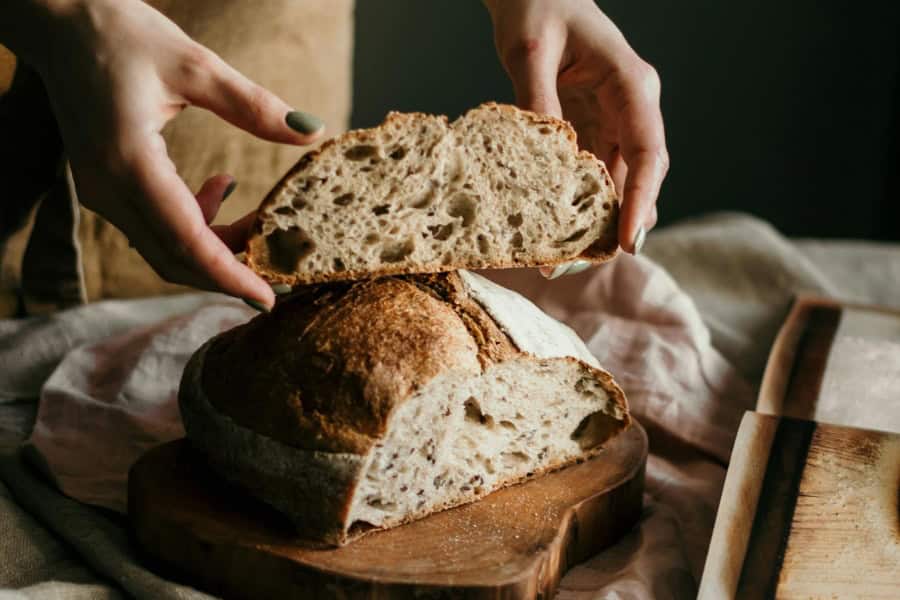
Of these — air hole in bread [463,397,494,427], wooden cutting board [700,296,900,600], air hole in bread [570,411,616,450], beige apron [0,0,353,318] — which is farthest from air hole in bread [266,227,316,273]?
beige apron [0,0,353,318]

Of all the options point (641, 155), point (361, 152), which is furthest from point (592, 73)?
point (361, 152)

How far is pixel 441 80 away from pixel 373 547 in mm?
2430

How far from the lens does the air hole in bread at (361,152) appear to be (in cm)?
132

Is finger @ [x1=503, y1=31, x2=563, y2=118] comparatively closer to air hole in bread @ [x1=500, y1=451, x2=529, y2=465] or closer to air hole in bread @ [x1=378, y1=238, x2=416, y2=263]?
air hole in bread @ [x1=378, y1=238, x2=416, y2=263]

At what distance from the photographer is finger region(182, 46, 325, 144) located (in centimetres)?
120

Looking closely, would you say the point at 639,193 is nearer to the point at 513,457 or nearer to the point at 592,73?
the point at 592,73

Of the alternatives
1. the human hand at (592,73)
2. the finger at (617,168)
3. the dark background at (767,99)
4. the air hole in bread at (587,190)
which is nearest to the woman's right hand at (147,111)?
the air hole in bread at (587,190)

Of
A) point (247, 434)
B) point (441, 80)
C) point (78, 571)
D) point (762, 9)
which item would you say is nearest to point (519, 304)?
point (247, 434)

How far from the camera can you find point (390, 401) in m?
1.30

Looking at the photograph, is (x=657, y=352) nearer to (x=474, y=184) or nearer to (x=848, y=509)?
(x=848, y=509)

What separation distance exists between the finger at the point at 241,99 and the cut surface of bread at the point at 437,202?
0.27 feet

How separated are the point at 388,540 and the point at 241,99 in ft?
1.98

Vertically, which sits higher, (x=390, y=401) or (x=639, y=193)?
(x=639, y=193)

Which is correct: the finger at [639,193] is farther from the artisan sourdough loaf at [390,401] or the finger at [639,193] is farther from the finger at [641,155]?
the artisan sourdough loaf at [390,401]
